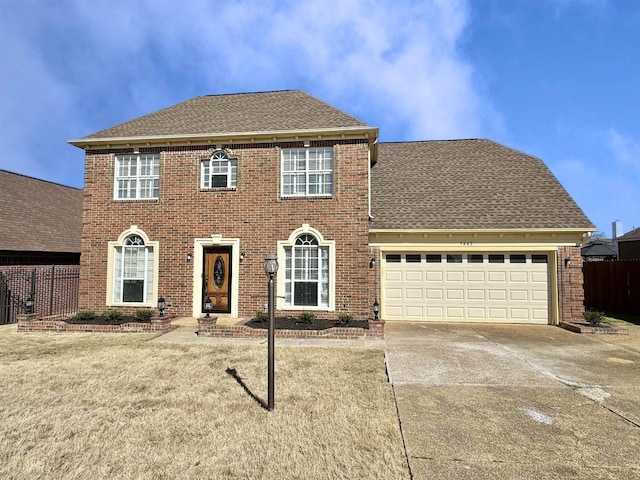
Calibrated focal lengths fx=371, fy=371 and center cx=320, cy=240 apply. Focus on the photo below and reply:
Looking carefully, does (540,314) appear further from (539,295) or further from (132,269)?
(132,269)

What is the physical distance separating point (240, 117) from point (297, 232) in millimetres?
4738

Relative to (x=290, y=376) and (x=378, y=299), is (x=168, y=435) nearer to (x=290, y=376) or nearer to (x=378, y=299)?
(x=290, y=376)

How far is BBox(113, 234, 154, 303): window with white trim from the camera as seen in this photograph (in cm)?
1190

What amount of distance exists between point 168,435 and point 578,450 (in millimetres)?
4458

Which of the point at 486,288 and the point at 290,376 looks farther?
the point at 486,288

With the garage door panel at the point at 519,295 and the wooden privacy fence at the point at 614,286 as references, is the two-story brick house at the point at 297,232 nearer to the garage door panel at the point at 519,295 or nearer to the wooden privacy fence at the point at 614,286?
the garage door panel at the point at 519,295

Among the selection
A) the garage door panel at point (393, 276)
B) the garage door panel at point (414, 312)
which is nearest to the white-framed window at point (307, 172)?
the garage door panel at point (393, 276)

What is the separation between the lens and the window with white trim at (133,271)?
1190 cm

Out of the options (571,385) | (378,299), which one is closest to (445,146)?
(378,299)

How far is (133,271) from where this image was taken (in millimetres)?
11992

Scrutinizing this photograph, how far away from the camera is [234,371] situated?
6621mm

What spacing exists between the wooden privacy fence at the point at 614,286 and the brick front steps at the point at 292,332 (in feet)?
36.2

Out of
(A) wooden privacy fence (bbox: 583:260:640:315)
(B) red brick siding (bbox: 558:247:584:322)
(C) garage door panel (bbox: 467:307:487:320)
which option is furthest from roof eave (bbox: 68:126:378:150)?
(A) wooden privacy fence (bbox: 583:260:640:315)

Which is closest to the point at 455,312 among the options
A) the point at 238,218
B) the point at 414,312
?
the point at 414,312
